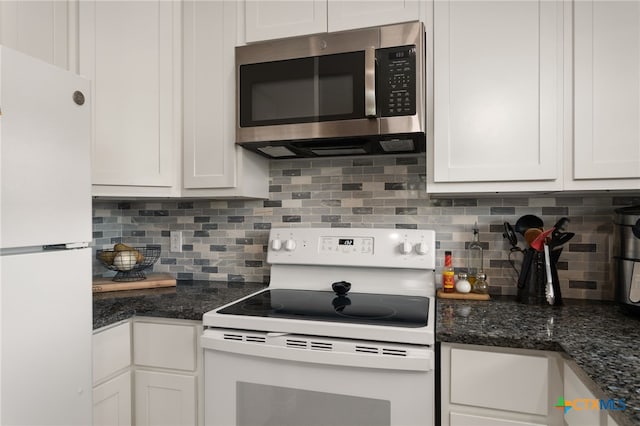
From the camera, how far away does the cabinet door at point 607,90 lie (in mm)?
1336

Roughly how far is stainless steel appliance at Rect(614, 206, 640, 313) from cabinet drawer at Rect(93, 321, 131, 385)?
5.90 ft

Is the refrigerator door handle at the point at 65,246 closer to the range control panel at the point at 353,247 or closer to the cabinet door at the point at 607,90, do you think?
the range control panel at the point at 353,247

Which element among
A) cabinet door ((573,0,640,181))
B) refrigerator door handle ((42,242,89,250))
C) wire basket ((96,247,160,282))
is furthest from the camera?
wire basket ((96,247,160,282))

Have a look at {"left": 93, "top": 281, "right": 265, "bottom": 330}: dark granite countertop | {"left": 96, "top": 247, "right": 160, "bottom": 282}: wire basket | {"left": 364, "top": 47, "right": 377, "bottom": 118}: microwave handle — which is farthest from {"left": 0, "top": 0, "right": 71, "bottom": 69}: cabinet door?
{"left": 364, "top": 47, "right": 377, "bottom": 118}: microwave handle

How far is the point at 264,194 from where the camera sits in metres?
2.02

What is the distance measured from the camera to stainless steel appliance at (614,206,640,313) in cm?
129

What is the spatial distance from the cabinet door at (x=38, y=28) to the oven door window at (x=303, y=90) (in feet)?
2.52

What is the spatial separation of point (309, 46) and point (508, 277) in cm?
131

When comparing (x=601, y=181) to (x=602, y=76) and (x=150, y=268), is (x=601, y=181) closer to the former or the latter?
(x=602, y=76)

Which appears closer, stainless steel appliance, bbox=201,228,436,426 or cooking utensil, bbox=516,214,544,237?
stainless steel appliance, bbox=201,228,436,426

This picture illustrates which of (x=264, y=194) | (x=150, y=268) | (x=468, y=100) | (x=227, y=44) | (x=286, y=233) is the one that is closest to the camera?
(x=468, y=100)

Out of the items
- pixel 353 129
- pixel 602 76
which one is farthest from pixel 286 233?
pixel 602 76

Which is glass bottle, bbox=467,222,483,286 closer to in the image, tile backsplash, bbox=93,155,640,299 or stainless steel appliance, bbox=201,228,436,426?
tile backsplash, bbox=93,155,640,299

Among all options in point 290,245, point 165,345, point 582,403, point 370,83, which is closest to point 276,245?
point 290,245
